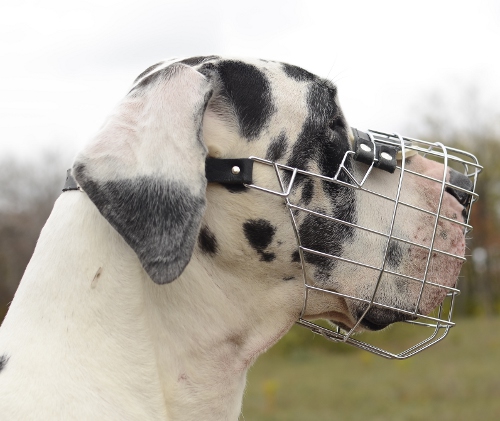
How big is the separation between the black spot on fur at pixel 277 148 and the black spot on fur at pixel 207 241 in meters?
0.32

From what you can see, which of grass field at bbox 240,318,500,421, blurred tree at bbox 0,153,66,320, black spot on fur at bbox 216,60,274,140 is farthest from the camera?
blurred tree at bbox 0,153,66,320

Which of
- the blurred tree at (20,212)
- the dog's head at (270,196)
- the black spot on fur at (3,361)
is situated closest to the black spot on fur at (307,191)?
the dog's head at (270,196)

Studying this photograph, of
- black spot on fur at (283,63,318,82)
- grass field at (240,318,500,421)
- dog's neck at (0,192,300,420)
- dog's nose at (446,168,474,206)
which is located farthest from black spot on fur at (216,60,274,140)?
grass field at (240,318,500,421)

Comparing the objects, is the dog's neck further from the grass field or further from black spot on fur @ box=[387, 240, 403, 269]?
the grass field

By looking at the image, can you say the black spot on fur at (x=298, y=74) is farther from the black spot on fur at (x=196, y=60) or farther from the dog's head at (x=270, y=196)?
the black spot on fur at (x=196, y=60)

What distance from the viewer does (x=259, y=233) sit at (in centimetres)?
233

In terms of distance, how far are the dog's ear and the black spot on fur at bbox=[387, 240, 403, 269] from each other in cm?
80

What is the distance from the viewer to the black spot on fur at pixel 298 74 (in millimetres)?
2473

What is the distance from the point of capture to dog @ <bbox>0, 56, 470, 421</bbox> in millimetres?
1998

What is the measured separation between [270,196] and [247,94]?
0.36m

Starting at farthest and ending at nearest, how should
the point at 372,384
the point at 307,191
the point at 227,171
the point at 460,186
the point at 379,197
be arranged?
1. the point at 372,384
2. the point at 460,186
3. the point at 379,197
4. the point at 307,191
5. the point at 227,171

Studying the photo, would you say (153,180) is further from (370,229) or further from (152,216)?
(370,229)

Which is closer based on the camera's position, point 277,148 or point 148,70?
point 277,148

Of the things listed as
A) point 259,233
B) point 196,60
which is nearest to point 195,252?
point 259,233
